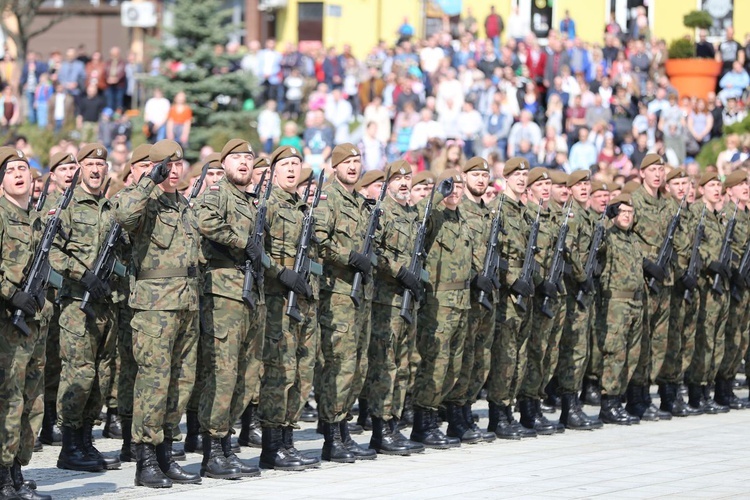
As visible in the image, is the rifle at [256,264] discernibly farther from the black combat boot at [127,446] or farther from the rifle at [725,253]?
the rifle at [725,253]

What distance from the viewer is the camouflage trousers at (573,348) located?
13.3 meters

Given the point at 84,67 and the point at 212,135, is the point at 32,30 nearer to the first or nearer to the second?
the point at 84,67

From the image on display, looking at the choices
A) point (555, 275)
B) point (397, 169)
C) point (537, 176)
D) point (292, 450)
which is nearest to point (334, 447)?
point (292, 450)

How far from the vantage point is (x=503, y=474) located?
10.8m

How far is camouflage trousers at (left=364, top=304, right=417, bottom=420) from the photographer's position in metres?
11.7

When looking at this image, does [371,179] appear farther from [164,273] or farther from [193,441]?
[164,273]

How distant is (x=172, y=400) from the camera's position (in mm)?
10219

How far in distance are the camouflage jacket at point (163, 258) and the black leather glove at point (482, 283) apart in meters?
2.87

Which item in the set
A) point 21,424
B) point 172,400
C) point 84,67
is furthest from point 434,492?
point 84,67

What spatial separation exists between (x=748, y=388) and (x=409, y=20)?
61.1ft

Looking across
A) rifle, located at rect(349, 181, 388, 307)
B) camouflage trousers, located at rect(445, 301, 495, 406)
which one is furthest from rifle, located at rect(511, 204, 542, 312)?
rifle, located at rect(349, 181, 388, 307)

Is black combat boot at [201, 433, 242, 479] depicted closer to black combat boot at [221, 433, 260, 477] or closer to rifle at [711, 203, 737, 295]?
black combat boot at [221, 433, 260, 477]

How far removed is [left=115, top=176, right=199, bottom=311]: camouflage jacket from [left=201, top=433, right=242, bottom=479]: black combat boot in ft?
3.22

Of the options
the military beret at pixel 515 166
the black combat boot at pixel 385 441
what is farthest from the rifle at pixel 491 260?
the black combat boot at pixel 385 441
